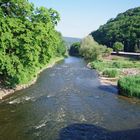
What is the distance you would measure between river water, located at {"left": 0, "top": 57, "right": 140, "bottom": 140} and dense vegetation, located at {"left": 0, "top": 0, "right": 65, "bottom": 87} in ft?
12.2

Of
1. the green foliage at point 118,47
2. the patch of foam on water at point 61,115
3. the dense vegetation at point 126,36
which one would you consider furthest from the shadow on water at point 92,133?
the dense vegetation at point 126,36

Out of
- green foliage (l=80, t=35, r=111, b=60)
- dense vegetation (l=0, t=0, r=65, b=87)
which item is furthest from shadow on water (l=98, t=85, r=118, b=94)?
green foliage (l=80, t=35, r=111, b=60)

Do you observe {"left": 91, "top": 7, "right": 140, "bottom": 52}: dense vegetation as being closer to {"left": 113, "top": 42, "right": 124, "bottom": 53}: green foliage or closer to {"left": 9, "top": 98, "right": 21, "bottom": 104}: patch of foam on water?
{"left": 113, "top": 42, "right": 124, "bottom": 53}: green foliage

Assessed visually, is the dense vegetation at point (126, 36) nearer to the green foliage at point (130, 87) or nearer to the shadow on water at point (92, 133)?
the green foliage at point (130, 87)

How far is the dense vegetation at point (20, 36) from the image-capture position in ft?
139

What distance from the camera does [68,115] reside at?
3644 centimetres

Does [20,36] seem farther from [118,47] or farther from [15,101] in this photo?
[118,47]

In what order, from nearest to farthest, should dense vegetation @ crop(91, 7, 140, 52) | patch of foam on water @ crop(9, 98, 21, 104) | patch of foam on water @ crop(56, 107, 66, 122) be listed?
patch of foam on water @ crop(56, 107, 66, 122) → patch of foam on water @ crop(9, 98, 21, 104) → dense vegetation @ crop(91, 7, 140, 52)

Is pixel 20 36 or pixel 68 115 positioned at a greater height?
pixel 20 36

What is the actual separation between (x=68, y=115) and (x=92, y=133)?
628 centimetres

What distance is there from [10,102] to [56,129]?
Answer: 1143 centimetres

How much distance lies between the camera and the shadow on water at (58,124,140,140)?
29.5 meters

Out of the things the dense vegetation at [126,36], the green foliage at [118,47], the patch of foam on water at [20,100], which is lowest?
the patch of foam on water at [20,100]

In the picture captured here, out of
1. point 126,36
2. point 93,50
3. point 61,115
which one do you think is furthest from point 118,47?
point 61,115
